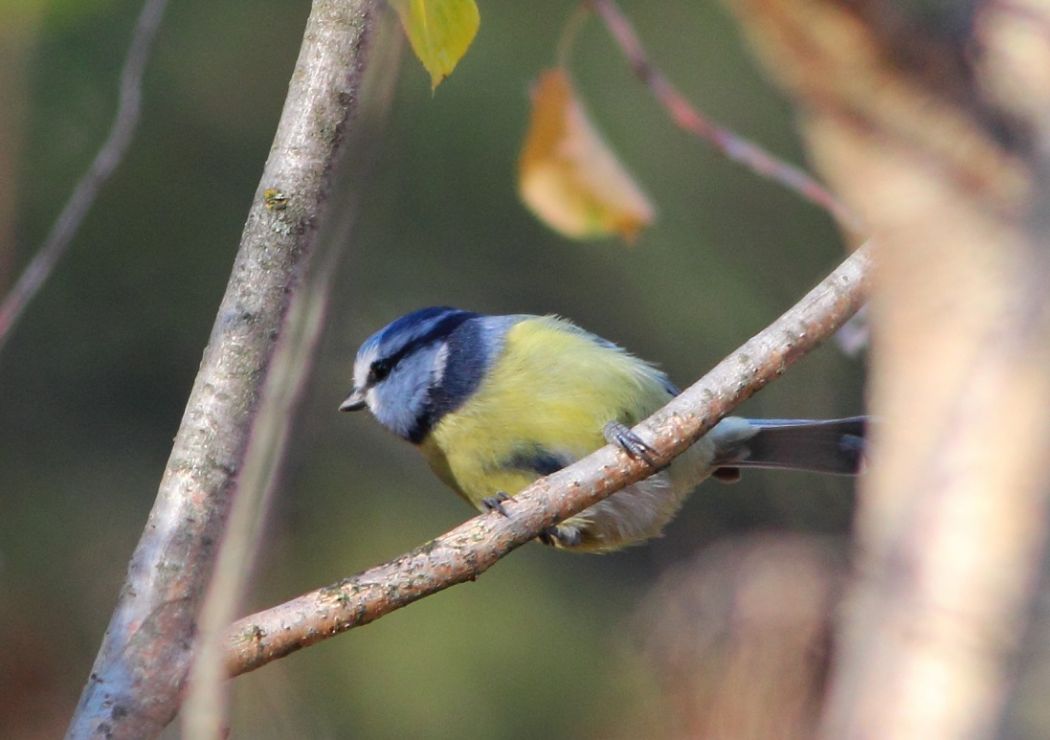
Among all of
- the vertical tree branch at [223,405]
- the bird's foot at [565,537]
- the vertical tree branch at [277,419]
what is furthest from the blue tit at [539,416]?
the vertical tree branch at [277,419]

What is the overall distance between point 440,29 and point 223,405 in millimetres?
448

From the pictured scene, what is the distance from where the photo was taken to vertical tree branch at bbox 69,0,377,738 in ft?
3.36

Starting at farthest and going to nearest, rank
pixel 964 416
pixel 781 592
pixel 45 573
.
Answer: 1. pixel 45 573
2. pixel 781 592
3. pixel 964 416

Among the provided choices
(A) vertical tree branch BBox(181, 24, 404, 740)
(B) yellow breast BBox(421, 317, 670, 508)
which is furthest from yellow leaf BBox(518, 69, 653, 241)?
(A) vertical tree branch BBox(181, 24, 404, 740)

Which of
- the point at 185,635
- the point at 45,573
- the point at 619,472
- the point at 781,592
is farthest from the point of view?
the point at 45,573

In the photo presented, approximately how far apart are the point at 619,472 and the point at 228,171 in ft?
12.5

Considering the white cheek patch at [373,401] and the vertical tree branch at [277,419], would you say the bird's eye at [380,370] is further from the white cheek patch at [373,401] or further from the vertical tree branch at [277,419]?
the vertical tree branch at [277,419]

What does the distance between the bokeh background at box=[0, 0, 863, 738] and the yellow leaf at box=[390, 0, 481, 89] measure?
2761 mm

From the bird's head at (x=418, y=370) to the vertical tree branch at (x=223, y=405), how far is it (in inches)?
→ 47.5

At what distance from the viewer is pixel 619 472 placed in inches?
65.5

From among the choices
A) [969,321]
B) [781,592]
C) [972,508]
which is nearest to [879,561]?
[972,508]

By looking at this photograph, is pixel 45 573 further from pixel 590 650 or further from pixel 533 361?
pixel 533 361

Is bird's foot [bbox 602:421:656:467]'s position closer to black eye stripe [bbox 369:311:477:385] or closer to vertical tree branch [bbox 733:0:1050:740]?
vertical tree branch [bbox 733:0:1050:740]

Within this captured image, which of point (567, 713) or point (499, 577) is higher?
point (499, 577)
